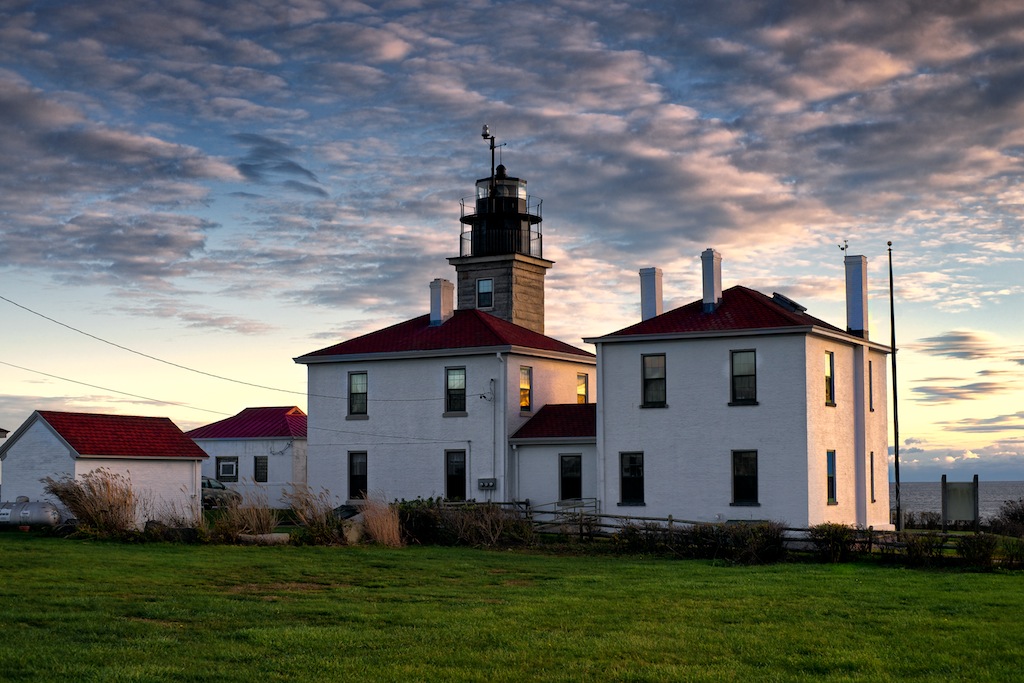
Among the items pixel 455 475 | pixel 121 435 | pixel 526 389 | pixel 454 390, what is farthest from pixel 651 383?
pixel 121 435

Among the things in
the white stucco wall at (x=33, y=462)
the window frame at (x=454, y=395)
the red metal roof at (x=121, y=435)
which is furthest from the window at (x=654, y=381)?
the white stucco wall at (x=33, y=462)

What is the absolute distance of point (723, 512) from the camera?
100 feet

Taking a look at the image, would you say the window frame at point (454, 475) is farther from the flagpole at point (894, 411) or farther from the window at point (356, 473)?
the flagpole at point (894, 411)

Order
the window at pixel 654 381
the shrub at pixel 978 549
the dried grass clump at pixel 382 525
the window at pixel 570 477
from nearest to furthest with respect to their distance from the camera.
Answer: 1. the shrub at pixel 978 549
2. the dried grass clump at pixel 382 525
3. the window at pixel 654 381
4. the window at pixel 570 477

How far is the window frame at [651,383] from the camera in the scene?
104 feet

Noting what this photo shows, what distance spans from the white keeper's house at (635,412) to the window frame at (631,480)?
45 mm

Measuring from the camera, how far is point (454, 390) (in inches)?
1415

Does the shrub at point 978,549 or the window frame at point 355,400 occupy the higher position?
the window frame at point 355,400

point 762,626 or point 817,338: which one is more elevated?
point 817,338

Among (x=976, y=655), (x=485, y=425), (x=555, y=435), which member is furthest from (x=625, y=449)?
(x=976, y=655)

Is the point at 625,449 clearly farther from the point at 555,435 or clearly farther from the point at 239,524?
the point at 239,524

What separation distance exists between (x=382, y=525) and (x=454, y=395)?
A: 31.3 feet

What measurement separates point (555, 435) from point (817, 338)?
8.46 metres

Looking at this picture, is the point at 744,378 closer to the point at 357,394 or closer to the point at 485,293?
the point at 357,394
